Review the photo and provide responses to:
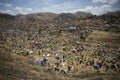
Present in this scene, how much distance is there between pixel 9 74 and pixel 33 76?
1.68 m

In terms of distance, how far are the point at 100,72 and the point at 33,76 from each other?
5932mm

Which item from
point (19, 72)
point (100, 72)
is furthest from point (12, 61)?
point (100, 72)

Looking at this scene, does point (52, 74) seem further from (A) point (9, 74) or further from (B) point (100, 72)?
(B) point (100, 72)

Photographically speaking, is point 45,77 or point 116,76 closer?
point 45,77

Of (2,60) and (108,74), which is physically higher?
(2,60)

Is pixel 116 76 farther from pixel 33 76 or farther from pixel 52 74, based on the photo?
pixel 33 76

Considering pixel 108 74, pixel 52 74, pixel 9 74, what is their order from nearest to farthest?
pixel 9 74 → pixel 52 74 → pixel 108 74

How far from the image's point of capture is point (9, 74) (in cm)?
950

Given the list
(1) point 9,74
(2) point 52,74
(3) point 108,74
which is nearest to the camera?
(1) point 9,74

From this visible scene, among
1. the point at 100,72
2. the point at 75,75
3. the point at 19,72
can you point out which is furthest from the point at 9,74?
the point at 100,72

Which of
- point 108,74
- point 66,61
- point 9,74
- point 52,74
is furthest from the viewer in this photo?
point 66,61

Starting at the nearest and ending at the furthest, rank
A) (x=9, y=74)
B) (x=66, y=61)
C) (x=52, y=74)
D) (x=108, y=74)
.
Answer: (x=9, y=74) < (x=52, y=74) < (x=108, y=74) < (x=66, y=61)

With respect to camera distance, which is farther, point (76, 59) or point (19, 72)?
point (76, 59)

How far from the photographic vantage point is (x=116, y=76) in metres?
11.2
